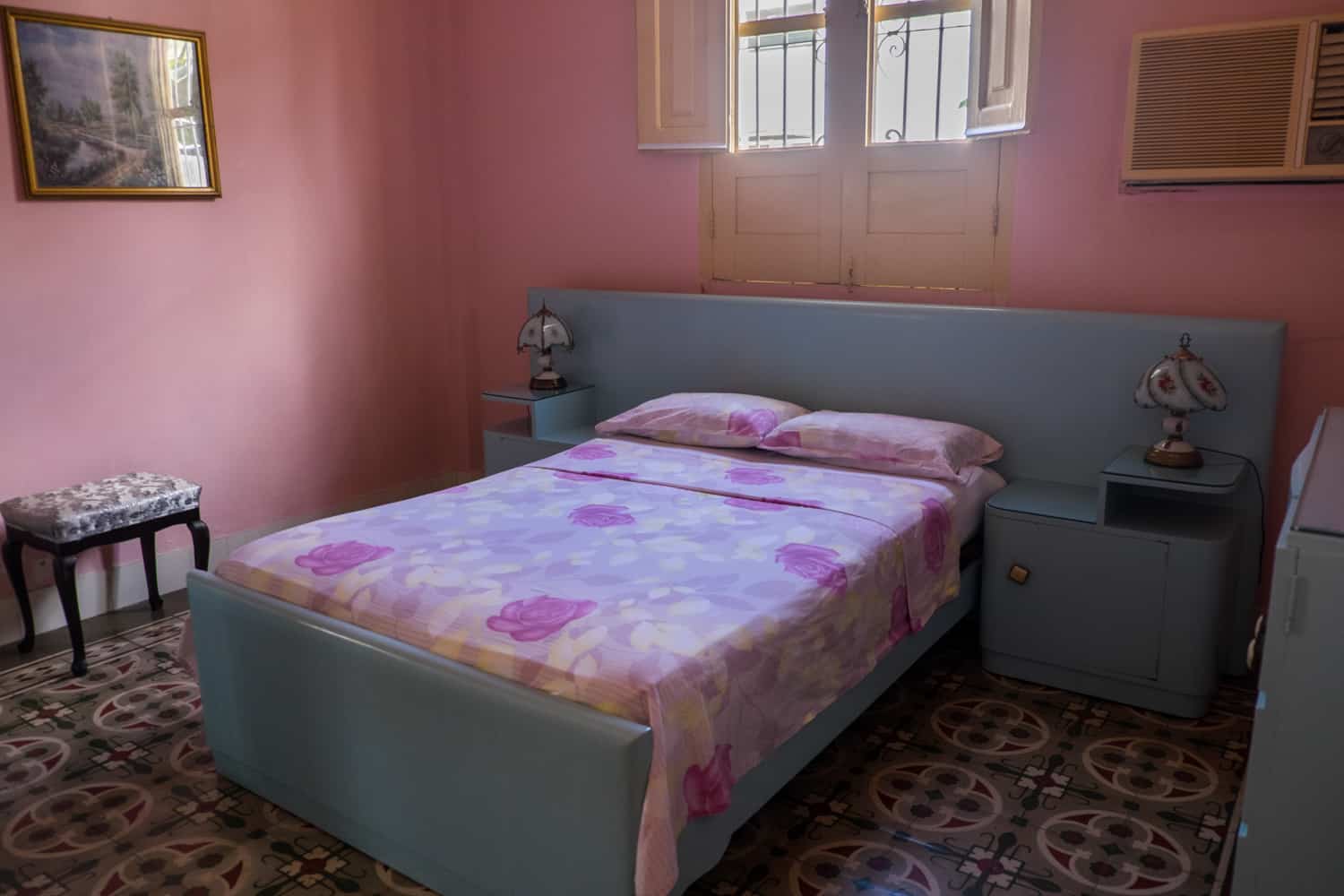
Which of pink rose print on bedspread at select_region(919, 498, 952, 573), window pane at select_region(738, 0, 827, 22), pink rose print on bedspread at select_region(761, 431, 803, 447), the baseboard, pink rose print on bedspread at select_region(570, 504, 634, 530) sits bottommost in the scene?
the baseboard

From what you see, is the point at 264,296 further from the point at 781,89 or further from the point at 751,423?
the point at 781,89

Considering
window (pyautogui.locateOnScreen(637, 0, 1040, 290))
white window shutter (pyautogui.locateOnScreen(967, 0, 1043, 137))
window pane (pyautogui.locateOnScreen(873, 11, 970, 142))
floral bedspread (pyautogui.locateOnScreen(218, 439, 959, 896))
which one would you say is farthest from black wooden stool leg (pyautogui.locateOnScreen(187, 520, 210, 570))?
white window shutter (pyautogui.locateOnScreen(967, 0, 1043, 137))

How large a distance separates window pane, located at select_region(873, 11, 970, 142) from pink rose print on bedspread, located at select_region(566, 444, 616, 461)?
1435mm

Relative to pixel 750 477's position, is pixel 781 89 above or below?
above

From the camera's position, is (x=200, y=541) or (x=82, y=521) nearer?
(x=82, y=521)

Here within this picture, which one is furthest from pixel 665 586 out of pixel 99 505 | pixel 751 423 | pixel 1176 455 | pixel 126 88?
pixel 126 88

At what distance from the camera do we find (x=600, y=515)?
2.85m

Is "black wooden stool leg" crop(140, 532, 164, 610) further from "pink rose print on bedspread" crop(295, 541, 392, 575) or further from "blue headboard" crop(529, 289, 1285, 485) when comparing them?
"blue headboard" crop(529, 289, 1285, 485)

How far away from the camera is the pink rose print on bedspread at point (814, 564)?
239cm

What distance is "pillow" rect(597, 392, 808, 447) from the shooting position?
3.52 meters

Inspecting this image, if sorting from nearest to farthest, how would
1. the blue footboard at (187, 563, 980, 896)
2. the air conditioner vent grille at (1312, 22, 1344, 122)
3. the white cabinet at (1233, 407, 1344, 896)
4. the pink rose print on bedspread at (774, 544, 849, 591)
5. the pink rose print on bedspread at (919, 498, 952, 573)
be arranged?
the white cabinet at (1233, 407, 1344, 896) → the blue footboard at (187, 563, 980, 896) → the pink rose print on bedspread at (774, 544, 849, 591) → the air conditioner vent grille at (1312, 22, 1344, 122) → the pink rose print on bedspread at (919, 498, 952, 573)

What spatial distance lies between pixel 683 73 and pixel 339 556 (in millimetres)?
2368

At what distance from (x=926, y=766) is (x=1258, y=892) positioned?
3.11ft

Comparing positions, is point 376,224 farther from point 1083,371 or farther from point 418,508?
point 1083,371
